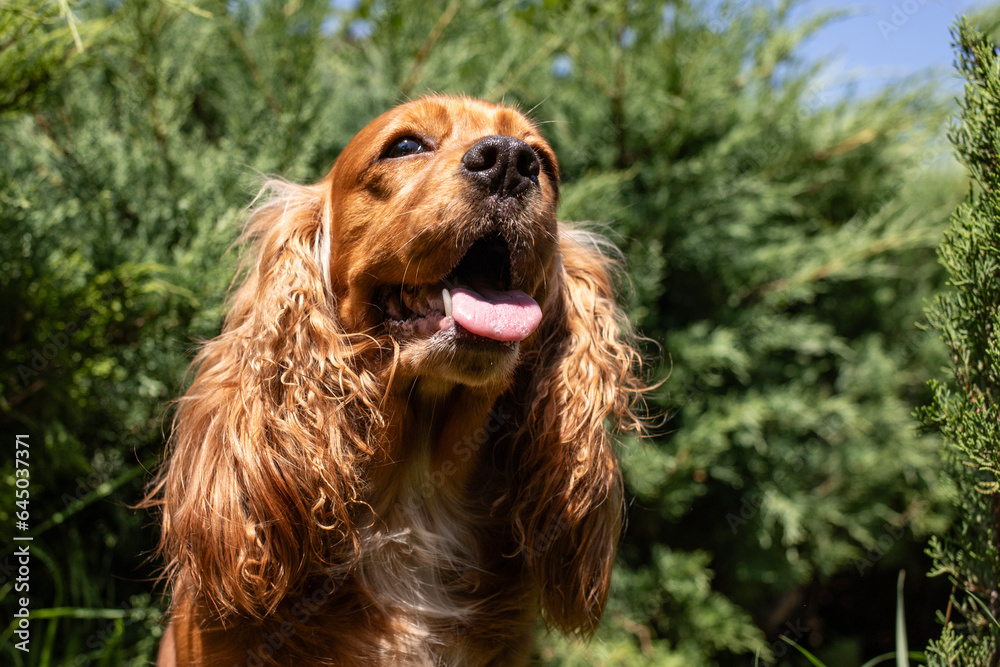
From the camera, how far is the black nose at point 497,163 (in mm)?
1848

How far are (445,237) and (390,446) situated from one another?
25.6 inches

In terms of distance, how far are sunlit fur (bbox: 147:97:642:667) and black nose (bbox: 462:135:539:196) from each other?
0.05 meters

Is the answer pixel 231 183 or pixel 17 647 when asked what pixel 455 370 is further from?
pixel 17 647

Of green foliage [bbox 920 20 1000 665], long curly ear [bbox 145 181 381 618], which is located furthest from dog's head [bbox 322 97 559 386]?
green foliage [bbox 920 20 1000 665]

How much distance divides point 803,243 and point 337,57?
112 inches

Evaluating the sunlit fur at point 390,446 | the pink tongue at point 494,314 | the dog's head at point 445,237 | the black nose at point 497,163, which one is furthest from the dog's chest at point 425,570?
the black nose at point 497,163

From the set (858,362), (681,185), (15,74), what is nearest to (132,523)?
(15,74)

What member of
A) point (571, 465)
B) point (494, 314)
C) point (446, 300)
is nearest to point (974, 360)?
point (571, 465)

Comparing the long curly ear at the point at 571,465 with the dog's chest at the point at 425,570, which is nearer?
the dog's chest at the point at 425,570

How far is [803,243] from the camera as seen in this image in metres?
4.01

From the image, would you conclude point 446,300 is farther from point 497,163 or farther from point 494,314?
point 497,163

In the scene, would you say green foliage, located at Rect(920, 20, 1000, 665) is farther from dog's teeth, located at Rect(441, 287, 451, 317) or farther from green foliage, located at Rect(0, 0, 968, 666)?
green foliage, located at Rect(0, 0, 968, 666)

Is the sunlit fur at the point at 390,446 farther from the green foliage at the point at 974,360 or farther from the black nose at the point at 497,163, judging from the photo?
the green foliage at the point at 974,360

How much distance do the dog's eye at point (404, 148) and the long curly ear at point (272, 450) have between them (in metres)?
0.40
